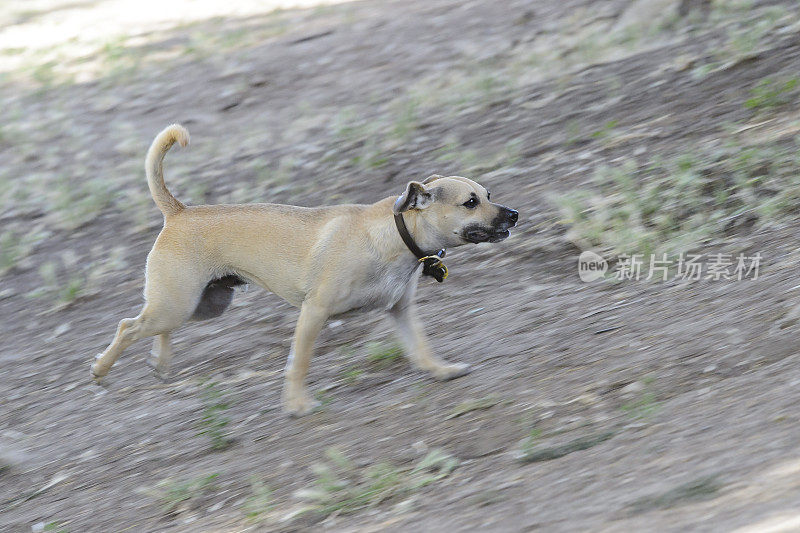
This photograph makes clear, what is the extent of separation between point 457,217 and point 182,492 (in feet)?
6.43

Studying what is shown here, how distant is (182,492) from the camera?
15.6 feet

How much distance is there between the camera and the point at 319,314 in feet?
17.4

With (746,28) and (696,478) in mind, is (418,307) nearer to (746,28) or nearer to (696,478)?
(696,478)

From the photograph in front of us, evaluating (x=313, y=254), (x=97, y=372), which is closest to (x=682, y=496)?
(x=313, y=254)

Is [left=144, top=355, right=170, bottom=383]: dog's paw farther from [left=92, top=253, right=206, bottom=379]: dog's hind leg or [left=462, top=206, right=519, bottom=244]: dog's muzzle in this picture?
[left=462, top=206, right=519, bottom=244]: dog's muzzle

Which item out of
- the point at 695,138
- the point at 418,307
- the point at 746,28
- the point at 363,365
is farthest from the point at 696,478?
the point at 746,28

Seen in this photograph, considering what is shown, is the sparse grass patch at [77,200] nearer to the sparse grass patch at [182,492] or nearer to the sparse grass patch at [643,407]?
the sparse grass patch at [182,492]

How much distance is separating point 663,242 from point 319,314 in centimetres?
246

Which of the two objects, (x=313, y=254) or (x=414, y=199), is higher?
(x=414, y=199)

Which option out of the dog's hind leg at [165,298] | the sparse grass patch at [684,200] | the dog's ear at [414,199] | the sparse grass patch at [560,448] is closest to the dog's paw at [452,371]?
the dog's ear at [414,199]

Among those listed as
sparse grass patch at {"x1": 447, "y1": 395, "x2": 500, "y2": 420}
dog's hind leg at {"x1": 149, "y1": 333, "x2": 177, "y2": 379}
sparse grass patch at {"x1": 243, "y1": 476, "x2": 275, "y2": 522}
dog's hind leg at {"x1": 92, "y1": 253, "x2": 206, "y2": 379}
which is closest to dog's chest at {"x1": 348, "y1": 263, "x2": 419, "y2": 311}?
sparse grass patch at {"x1": 447, "y1": 395, "x2": 500, "y2": 420}

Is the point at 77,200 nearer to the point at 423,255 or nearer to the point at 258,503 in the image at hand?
the point at 423,255

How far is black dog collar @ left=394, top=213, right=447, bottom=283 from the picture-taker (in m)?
5.29

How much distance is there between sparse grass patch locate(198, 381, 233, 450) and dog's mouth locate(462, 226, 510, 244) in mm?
1655
